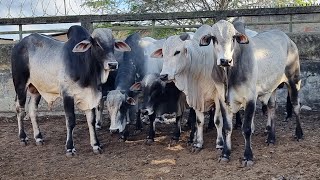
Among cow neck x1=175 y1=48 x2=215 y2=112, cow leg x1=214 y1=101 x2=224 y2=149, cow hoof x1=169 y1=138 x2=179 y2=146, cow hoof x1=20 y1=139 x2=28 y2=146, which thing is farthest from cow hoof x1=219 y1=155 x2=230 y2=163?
cow hoof x1=20 y1=139 x2=28 y2=146

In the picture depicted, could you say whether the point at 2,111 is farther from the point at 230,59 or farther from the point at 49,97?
the point at 230,59

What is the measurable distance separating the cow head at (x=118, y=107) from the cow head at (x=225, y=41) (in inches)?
70.8

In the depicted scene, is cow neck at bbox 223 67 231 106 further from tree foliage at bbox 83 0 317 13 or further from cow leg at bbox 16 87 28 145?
tree foliage at bbox 83 0 317 13

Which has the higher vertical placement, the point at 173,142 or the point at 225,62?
the point at 225,62

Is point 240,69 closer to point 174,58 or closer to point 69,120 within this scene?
point 174,58

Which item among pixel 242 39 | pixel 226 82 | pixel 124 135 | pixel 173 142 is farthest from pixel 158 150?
pixel 242 39

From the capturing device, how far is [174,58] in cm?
625

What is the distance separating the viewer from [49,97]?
721 centimetres

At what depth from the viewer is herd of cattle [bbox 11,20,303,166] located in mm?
5738

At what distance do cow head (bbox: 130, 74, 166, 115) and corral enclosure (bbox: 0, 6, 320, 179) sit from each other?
1.81 feet

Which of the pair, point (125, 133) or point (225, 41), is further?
point (125, 133)

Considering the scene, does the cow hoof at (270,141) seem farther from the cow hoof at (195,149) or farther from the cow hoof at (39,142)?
the cow hoof at (39,142)

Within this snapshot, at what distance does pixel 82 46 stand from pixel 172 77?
131 centimetres

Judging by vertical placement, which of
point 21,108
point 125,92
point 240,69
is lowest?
point 21,108
